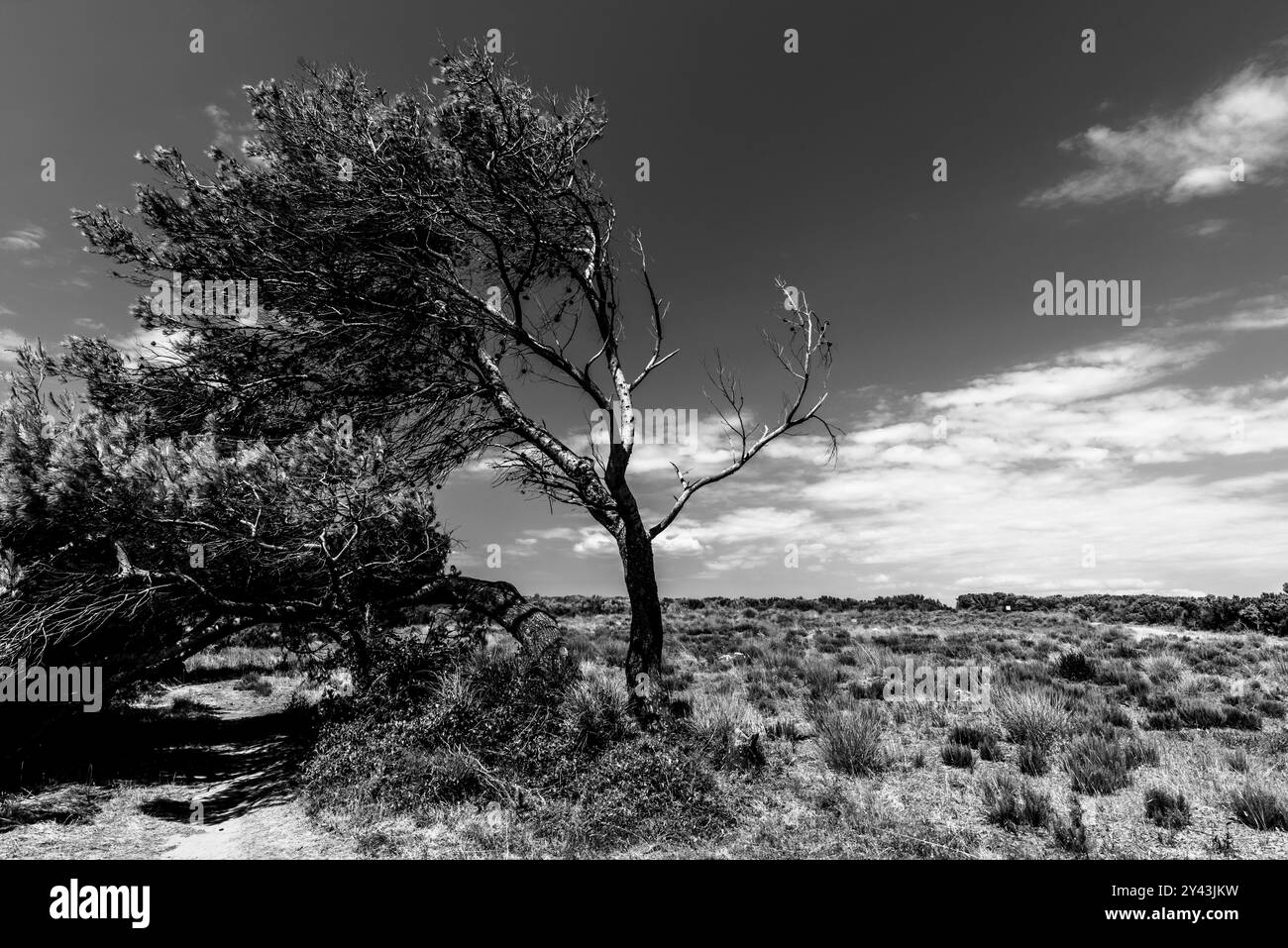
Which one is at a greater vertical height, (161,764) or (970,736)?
(970,736)

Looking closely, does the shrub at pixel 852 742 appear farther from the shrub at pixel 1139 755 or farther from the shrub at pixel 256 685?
the shrub at pixel 256 685

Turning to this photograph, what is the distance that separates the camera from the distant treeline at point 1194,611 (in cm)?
2731

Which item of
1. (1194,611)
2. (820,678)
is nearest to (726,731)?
(820,678)

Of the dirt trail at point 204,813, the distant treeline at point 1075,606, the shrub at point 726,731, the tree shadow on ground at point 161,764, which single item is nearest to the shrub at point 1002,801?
the shrub at point 726,731

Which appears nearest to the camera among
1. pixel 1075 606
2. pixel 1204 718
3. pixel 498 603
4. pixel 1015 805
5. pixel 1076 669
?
pixel 1015 805

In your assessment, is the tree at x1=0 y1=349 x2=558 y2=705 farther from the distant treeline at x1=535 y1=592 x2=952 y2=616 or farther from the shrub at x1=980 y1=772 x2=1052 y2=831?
the distant treeline at x1=535 y1=592 x2=952 y2=616

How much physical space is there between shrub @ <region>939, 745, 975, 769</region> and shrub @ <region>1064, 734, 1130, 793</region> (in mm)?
1057

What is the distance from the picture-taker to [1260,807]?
607 centimetres

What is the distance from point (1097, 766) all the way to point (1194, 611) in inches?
1301

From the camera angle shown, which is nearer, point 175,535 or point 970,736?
point 175,535

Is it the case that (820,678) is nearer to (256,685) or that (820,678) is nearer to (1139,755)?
(1139,755)

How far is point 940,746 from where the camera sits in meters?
8.88
